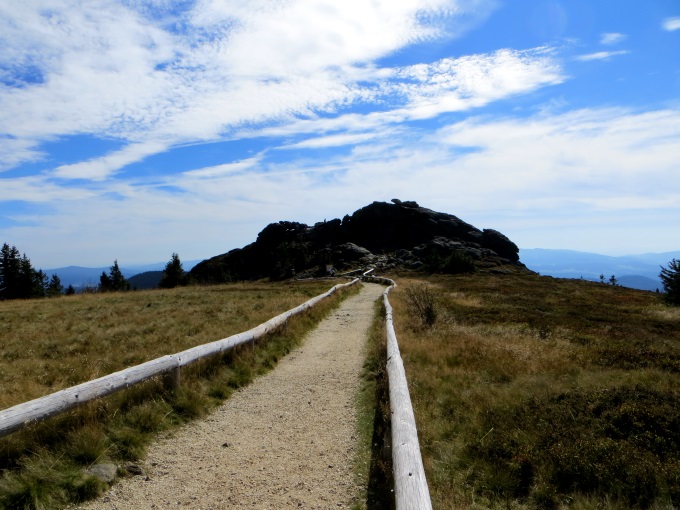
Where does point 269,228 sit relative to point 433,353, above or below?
above

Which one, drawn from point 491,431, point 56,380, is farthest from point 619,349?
point 56,380

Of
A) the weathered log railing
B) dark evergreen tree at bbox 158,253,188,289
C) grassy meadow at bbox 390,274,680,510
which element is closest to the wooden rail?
the weathered log railing

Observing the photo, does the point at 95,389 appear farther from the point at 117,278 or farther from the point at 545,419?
the point at 117,278

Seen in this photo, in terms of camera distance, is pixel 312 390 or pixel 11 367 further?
pixel 11 367

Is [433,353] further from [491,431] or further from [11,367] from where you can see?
[11,367]

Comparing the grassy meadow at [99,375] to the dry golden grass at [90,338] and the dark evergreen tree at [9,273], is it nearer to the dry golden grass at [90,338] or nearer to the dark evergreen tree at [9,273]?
the dry golden grass at [90,338]

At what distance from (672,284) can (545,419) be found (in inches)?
1267

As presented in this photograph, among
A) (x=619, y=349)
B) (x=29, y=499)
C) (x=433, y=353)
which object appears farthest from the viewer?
(x=619, y=349)

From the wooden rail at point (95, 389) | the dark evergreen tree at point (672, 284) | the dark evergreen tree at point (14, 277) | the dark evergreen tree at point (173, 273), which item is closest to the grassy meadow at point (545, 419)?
the wooden rail at point (95, 389)

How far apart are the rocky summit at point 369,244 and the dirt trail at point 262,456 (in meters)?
72.5

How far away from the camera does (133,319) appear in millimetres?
19891

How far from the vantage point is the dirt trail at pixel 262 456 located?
508 cm

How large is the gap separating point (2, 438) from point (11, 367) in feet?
22.8

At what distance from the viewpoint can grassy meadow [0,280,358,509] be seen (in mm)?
5086
